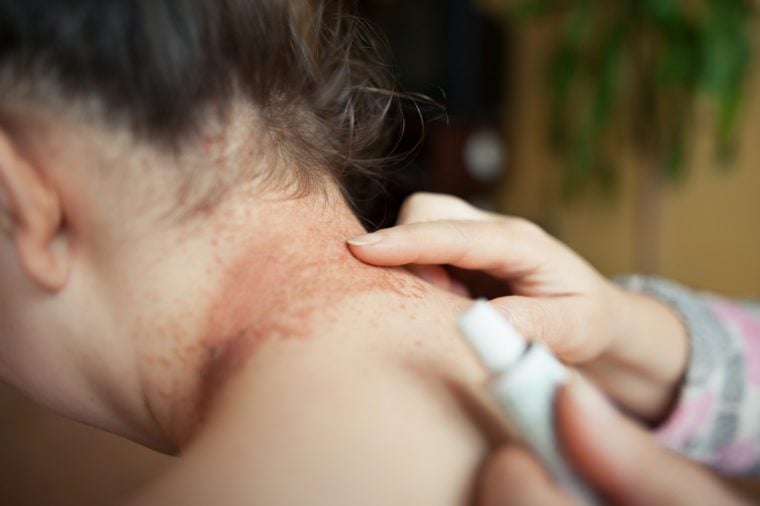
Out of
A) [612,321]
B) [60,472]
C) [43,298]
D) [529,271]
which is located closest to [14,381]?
[43,298]

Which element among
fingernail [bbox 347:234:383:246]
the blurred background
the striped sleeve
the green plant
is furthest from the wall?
fingernail [bbox 347:234:383:246]

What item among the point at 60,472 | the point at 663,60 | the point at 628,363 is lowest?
the point at 60,472

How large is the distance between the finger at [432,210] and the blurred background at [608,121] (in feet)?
3.74

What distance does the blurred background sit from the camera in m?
1.79

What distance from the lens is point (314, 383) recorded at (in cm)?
39

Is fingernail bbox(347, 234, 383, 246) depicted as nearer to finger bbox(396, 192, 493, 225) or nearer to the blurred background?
finger bbox(396, 192, 493, 225)

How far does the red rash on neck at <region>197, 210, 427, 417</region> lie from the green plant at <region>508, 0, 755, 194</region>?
1.65 meters

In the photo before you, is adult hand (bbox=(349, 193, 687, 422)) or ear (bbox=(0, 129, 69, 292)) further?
adult hand (bbox=(349, 193, 687, 422))

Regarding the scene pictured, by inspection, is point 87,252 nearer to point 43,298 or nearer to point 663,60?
point 43,298

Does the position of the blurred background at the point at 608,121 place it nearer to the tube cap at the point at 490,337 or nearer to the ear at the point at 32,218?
the ear at the point at 32,218

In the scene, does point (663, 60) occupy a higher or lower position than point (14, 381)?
higher

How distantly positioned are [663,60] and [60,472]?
195cm

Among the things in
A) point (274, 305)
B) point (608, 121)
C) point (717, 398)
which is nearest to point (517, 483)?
point (274, 305)

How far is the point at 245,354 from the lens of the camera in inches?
16.7
